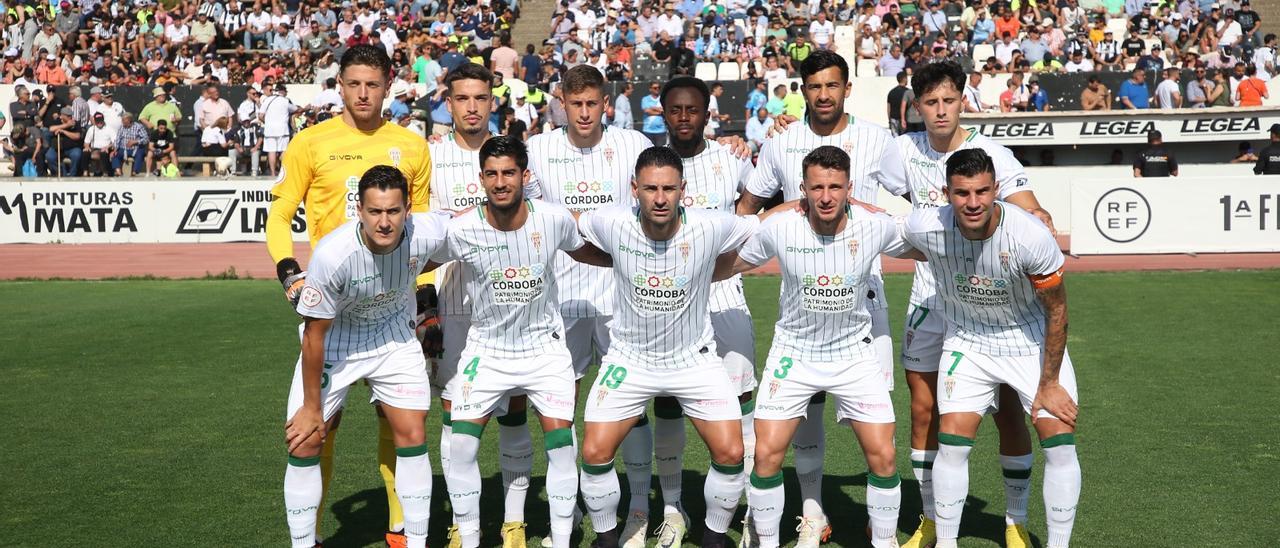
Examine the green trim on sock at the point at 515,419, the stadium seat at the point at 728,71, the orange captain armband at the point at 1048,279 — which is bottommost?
the green trim on sock at the point at 515,419

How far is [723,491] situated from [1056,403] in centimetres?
167

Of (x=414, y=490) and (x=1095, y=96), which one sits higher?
(x=1095, y=96)

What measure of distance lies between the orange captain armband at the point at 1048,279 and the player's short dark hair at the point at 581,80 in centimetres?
257

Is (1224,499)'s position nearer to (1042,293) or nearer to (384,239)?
(1042,293)

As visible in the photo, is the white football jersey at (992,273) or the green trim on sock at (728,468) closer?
the white football jersey at (992,273)

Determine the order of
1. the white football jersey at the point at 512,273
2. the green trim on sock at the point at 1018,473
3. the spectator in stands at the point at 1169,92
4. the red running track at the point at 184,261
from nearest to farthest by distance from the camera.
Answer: the white football jersey at the point at 512,273 < the green trim on sock at the point at 1018,473 < the red running track at the point at 184,261 < the spectator in stands at the point at 1169,92

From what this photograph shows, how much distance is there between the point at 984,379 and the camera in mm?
6039

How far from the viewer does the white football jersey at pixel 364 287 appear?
19.0 feet

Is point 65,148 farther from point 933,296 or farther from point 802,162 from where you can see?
point 933,296

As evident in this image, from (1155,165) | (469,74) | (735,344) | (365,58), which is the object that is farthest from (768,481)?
(1155,165)

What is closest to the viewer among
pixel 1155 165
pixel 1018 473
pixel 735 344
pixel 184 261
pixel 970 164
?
pixel 970 164

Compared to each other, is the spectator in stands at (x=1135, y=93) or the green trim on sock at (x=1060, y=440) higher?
the spectator in stands at (x=1135, y=93)

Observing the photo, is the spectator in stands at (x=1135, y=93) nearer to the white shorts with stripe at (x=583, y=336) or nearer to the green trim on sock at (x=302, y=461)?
the white shorts with stripe at (x=583, y=336)

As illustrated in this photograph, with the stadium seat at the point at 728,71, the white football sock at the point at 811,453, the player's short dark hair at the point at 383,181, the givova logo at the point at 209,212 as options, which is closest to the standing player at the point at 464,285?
the player's short dark hair at the point at 383,181
